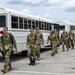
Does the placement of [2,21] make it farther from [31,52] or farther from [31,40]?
[31,52]

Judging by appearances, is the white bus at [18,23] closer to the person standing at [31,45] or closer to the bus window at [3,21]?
the bus window at [3,21]

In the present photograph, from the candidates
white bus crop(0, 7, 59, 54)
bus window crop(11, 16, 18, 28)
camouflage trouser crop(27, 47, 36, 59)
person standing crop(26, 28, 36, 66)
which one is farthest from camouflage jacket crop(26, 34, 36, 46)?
bus window crop(11, 16, 18, 28)

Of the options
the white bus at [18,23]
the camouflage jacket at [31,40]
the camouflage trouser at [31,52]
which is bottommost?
the camouflage trouser at [31,52]

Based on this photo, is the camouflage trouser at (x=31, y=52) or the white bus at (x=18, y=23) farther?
the white bus at (x=18, y=23)

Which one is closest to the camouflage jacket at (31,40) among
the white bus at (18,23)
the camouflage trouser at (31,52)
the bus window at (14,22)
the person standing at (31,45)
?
the person standing at (31,45)

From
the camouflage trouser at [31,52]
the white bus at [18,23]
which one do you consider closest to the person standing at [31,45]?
the camouflage trouser at [31,52]

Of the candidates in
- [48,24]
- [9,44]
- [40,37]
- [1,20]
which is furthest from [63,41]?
[9,44]

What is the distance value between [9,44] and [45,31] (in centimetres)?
1074

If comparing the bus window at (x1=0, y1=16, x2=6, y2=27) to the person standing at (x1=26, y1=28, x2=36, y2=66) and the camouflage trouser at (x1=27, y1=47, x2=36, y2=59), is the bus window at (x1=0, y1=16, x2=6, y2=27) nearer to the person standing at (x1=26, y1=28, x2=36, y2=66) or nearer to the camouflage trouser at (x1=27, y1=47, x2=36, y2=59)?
the person standing at (x1=26, y1=28, x2=36, y2=66)

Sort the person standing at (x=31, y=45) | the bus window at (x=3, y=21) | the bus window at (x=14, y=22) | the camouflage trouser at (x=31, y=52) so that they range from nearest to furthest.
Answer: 1. the camouflage trouser at (x=31, y=52)
2. the person standing at (x=31, y=45)
3. the bus window at (x=3, y=21)
4. the bus window at (x=14, y=22)

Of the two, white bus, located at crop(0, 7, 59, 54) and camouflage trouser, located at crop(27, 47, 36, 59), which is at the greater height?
white bus, located at crop(0, 7, 59, 54)

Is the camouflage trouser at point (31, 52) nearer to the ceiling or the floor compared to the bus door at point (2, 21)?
nearer to the floor

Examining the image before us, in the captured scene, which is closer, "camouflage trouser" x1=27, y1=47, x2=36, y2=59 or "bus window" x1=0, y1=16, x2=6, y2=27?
"camouflage trouser" x1=27, y1=47, x2=36, y2=59

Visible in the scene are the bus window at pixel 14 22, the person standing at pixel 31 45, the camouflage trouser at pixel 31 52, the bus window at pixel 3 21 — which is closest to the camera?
the camouflage trouser at pixel 31 52
